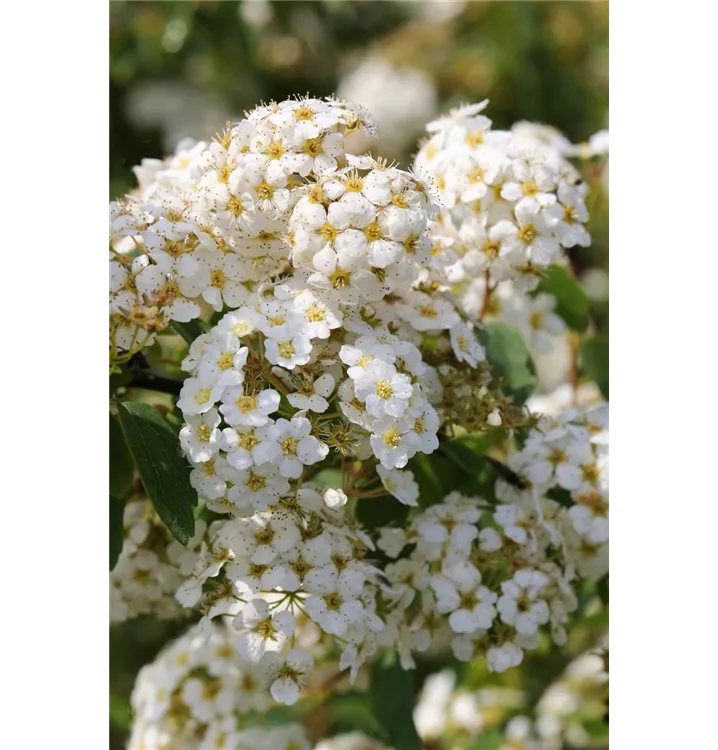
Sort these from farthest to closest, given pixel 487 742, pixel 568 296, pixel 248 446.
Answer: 1. pixel 487 742
2. pixel 568 296
3. pixel 248 446

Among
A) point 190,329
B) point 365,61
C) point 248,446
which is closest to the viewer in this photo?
point 248,446

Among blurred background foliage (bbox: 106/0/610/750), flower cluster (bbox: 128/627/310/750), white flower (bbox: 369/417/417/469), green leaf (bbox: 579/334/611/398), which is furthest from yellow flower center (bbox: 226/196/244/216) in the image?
blurred background foliage (bbox: 106/0/610/750)

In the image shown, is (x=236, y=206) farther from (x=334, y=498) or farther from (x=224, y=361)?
(x=334, y=498)

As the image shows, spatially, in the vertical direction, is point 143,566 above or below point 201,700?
above

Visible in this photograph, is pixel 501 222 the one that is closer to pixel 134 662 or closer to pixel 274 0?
pixel 134 662

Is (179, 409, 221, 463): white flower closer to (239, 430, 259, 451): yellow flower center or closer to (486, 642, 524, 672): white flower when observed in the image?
(239, 430, 259, 451): yellow flower center

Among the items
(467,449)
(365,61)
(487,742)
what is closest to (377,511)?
(467,449)
